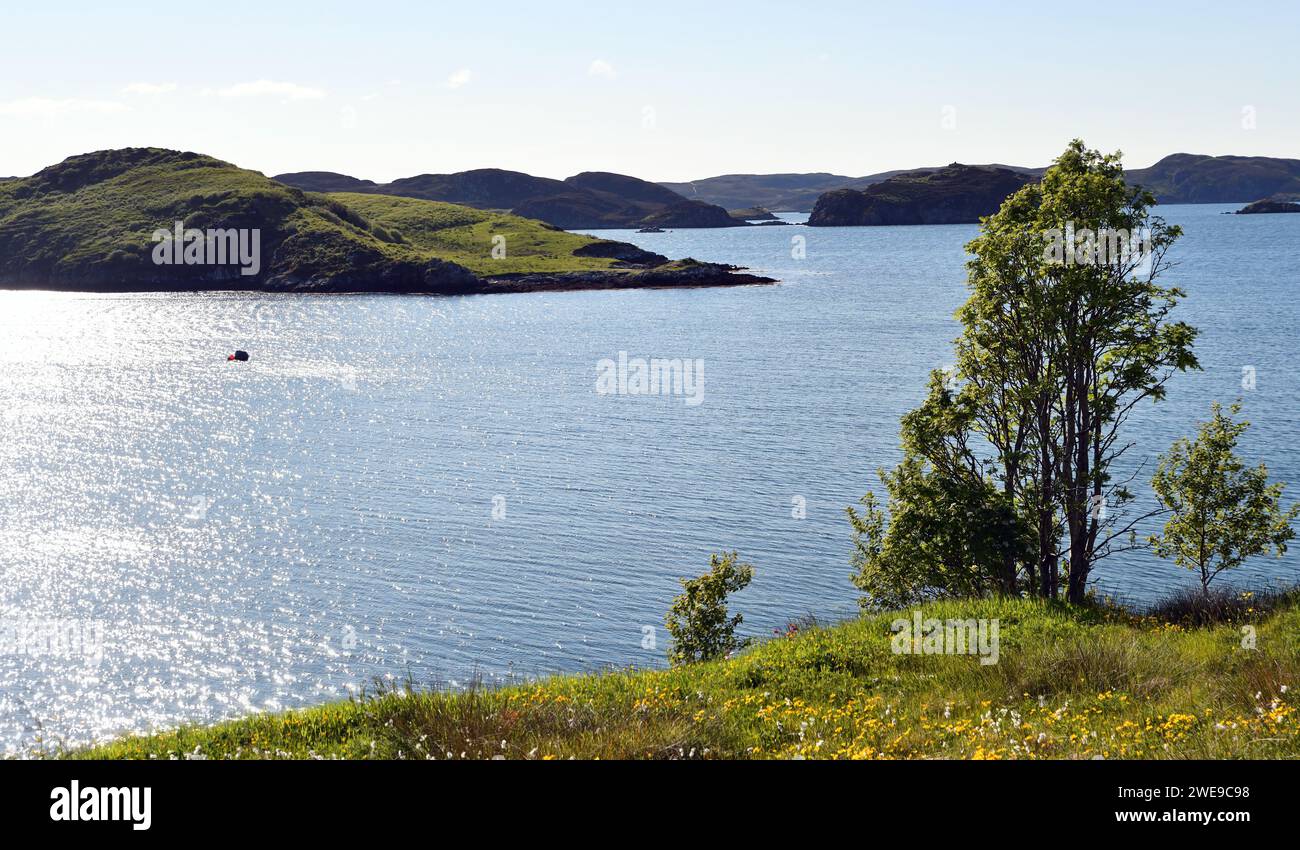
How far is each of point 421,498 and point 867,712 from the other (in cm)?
5227

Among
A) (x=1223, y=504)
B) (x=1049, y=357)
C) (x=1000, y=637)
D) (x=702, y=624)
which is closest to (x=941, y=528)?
(x=1049, y=357)

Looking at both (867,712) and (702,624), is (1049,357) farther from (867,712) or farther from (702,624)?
(867,712)

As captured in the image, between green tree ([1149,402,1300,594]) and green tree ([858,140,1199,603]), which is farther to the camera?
green tree ([1149,402,1300,594])

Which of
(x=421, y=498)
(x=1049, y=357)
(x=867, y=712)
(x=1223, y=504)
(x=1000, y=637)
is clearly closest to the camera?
(x=867, y=712)

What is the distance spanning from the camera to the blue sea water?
1646 inches

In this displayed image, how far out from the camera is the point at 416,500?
2520 inches

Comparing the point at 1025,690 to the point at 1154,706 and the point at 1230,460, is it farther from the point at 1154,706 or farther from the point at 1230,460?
the point at 1230,460

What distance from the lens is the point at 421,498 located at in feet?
211

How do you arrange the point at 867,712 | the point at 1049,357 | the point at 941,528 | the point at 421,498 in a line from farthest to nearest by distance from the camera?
the point at 421,498 → the point at 1049,357 → the point at 941,528 → the point at 867,712

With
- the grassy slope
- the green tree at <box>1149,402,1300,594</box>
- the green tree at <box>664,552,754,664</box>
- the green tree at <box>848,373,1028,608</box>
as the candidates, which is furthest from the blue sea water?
the grassy slope

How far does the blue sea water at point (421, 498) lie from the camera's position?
1646 inches

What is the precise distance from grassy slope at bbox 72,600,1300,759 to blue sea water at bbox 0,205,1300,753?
19.9 metres

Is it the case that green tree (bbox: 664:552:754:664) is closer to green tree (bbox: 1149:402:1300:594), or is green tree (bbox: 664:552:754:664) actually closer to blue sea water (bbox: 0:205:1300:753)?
blue sea water (bbox: 0:205:1300:753)
